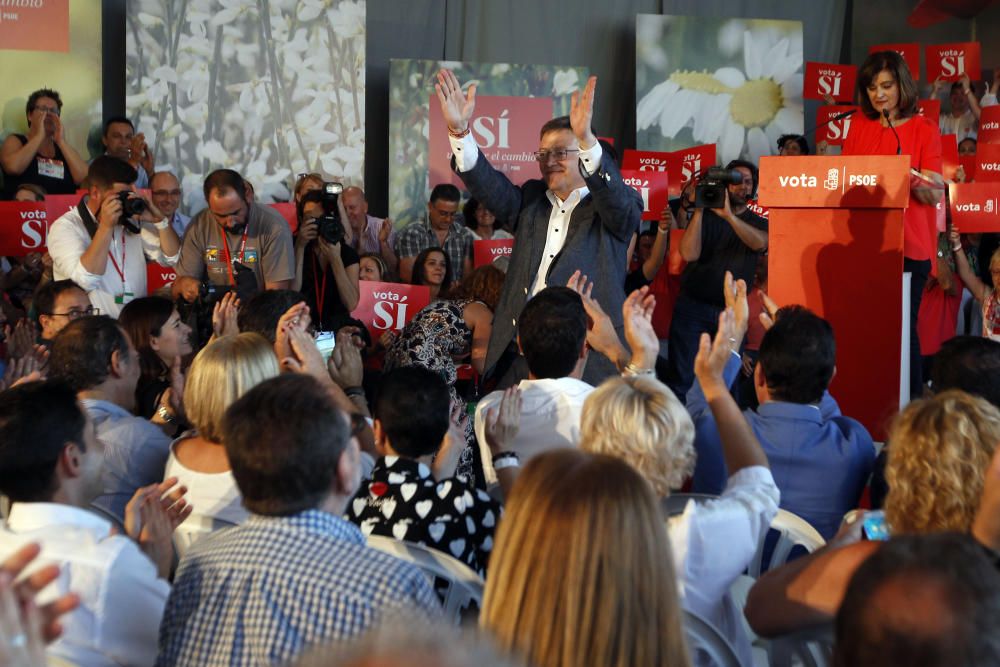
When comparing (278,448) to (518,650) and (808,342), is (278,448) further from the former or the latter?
(808,342)

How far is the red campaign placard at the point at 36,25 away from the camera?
712cm

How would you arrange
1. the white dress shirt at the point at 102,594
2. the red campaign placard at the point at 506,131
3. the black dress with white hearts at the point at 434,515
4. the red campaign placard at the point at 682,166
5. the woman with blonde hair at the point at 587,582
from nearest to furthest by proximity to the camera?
the woman with blonde hair at the point at 587,582
the white dress shirt at the point at 102,594
the black dress with white hearts at the point at 434,515
the red campaign placard at the point at 682,166
the red campaign placard at the point at 506,131

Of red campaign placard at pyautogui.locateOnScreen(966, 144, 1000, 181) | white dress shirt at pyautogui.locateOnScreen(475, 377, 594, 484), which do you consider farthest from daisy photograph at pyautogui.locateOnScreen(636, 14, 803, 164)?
white dress shirt at pyautogui.locateOnScreen(475, 377, 594, 484)

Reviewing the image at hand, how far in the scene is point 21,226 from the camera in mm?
5637

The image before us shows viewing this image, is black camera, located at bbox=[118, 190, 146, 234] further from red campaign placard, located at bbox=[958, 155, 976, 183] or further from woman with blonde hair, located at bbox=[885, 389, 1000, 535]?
red campaign placard, located at bbox=[958, 155, 976, 183]

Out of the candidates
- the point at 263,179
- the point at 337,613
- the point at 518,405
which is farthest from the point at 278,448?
the point at 263,179

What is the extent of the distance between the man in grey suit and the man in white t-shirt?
67 centimetres

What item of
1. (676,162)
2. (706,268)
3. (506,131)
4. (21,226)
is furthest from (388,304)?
(506,131)

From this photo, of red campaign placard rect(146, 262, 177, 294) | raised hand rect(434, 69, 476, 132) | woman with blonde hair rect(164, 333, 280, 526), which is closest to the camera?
woman with blonde hair rect(164, 333, 280, 526)

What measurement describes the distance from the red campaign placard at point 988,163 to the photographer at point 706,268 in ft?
7.01

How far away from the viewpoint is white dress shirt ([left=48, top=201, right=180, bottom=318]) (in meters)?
4.80

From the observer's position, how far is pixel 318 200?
551cm

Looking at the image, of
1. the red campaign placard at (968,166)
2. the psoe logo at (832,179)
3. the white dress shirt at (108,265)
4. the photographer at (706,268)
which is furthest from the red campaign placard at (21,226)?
the red campaign placard at (968,166)

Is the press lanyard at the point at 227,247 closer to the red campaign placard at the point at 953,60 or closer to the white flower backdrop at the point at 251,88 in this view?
the white flower backdrop at the point at 251,88
